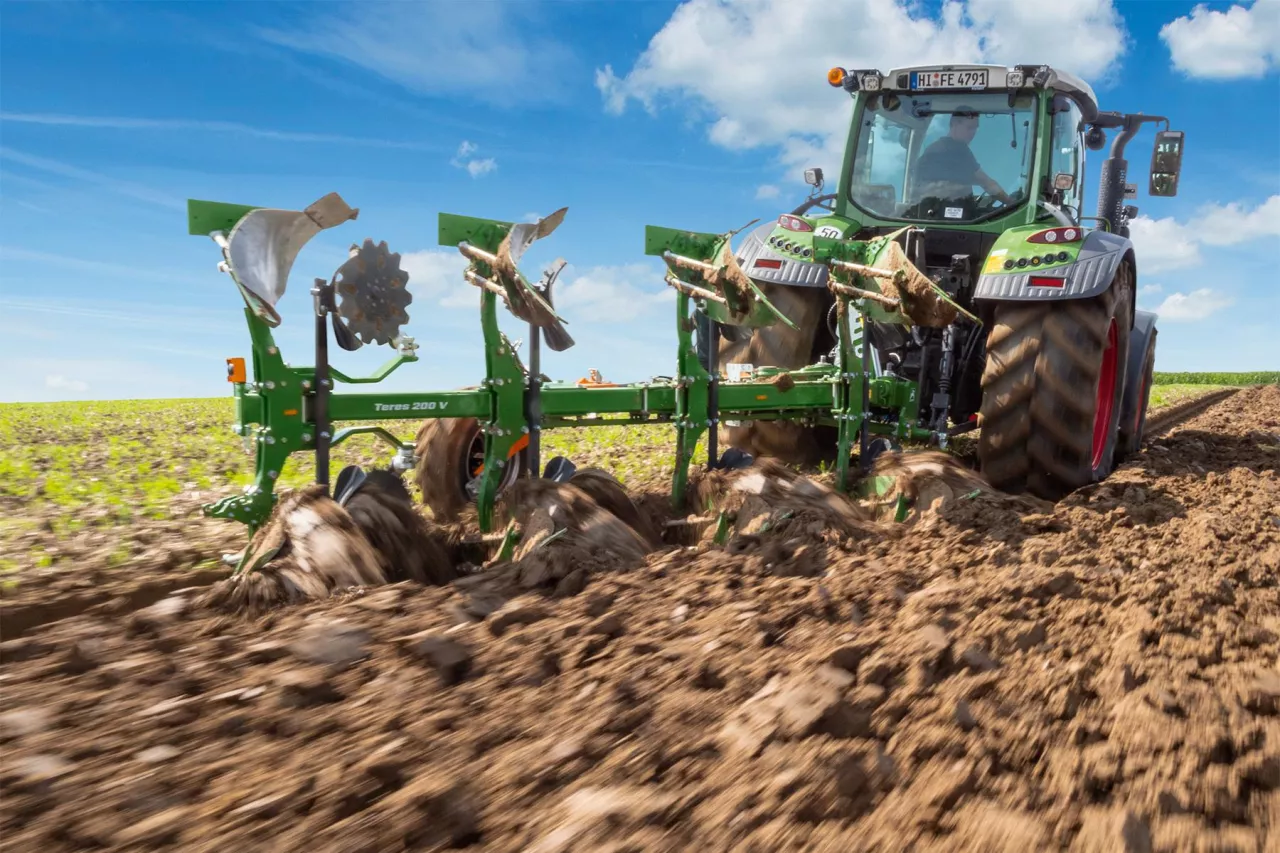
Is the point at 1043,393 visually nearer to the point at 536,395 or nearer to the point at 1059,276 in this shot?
the point at 1059,276

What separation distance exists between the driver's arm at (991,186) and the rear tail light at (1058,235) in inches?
34.2

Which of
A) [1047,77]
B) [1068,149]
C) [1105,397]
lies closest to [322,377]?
[1047,77]

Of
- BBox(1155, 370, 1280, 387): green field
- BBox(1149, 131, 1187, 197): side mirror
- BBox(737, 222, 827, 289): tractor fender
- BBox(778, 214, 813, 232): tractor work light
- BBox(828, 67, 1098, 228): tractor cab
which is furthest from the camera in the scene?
BBox(1155, 370, 1280, 387): green field

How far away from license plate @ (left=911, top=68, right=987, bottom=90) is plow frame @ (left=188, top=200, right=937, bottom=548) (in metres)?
1.61

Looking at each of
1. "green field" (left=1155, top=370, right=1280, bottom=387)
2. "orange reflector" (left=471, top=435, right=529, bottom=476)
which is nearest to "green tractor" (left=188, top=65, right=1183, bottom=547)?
"orange reflector" (left=471, top=435, right=529, bottom=476)

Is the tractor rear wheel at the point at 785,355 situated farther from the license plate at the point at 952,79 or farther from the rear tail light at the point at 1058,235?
the license plate at the point at 952,79

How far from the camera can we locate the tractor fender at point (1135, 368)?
704cm

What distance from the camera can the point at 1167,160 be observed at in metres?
7.04

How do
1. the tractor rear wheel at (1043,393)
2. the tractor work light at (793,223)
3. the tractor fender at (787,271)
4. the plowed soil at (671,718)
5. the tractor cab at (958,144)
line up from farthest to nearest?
the tractor cab at (958,144) < the tractor work light at (793,223) < the tractor fender at (787,271) < the tractor rear wheel at (1043,393) < the plowed soil at (671,718)

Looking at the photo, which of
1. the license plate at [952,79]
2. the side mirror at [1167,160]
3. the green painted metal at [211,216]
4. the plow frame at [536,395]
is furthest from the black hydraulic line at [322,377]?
the side mirror at [1167,160]

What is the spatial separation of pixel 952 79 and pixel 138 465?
596 cm

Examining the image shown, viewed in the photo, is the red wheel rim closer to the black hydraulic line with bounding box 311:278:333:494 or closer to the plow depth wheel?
the plow depth wheel

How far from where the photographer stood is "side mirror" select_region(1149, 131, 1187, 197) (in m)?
7.02

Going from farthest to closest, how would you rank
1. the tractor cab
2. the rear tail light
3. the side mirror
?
the side mirror
the tractor cab
the rear tail light
